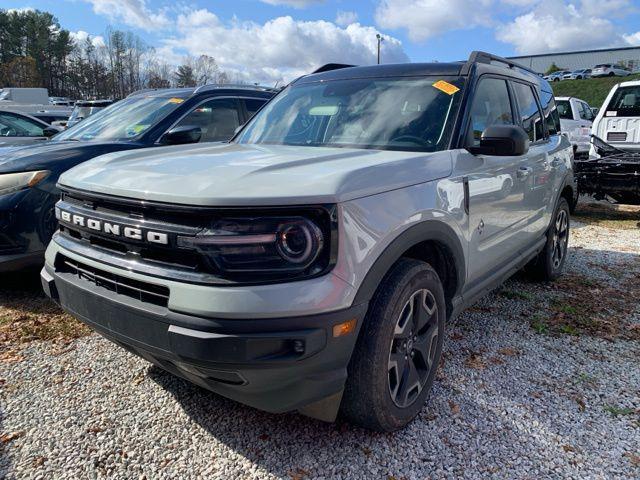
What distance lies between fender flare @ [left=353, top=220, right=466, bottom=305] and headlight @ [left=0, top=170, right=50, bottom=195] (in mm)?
3111

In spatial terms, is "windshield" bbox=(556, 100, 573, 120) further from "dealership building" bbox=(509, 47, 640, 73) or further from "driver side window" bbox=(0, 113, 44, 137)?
"dealership building" bbox=(509, 47, 640, 73)

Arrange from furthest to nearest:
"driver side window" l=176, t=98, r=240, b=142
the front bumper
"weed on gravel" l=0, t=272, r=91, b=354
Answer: "driver side window" l=176, t=98, r=240, b=142, "weed on gravel" l=0, t=272, r=91, b=354, the front bumper

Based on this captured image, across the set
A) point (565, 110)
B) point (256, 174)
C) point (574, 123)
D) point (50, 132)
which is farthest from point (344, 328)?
point (565, 110)

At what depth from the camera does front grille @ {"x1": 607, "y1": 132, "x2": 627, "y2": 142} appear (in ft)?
30.1

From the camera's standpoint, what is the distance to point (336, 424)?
2590mm

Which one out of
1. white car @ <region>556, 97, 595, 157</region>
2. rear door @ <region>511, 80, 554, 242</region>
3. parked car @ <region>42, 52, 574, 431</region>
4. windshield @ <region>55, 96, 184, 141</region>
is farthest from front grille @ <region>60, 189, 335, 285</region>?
white car @ <region>556, 97, 595, 157</region>

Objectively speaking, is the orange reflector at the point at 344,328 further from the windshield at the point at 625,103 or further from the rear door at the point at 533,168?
the windshield at the point at 625,103

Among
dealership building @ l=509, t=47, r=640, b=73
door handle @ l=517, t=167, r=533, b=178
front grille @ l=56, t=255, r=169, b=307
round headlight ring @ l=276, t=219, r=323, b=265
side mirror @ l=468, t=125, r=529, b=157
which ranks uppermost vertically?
dealership building @ l=509, t=47, r=640, b=73

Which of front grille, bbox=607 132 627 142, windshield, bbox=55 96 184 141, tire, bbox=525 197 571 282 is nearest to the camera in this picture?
tire, bbox=525 197 571 282

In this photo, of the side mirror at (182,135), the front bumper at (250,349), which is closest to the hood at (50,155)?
the side mirror at (182,135)

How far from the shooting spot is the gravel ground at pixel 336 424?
2.30m

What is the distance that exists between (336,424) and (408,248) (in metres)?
0.98

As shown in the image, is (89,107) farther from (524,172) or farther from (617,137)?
(617,137)

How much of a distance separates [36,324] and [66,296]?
1640 millimetres
